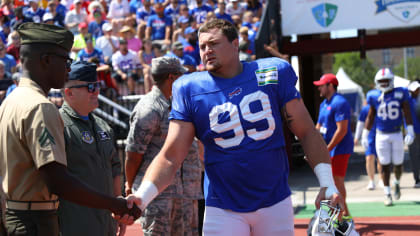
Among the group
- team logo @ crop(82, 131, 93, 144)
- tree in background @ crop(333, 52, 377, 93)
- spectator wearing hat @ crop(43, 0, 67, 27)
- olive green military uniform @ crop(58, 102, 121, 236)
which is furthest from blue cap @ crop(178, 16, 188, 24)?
tree in background @ crop(333, 52, 377, 93)

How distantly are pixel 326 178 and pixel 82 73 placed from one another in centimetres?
216

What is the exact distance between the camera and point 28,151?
337 cm

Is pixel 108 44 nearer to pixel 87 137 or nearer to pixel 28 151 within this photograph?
pixel 87 137

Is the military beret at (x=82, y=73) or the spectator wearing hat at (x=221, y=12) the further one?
the spectator wearing hat at (x=221, y=12)

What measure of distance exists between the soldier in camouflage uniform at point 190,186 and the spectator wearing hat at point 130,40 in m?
10.3

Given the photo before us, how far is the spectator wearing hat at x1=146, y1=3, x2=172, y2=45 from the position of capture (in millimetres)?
16281

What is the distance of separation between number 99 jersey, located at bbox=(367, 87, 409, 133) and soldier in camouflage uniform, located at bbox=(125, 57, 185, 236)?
21.9ft

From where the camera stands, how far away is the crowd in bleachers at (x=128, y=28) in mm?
14523

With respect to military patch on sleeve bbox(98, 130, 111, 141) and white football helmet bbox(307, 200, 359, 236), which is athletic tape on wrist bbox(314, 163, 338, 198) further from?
military patch on sleeve bbox(98, 130, 111, 141)

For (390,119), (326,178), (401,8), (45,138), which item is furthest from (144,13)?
(45,138)

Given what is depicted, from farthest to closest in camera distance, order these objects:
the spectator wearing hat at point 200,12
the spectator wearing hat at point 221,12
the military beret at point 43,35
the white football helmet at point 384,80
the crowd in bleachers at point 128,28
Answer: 1. the spectator wearing hat at point 200,12
2. the spectator wearing hat at point 221,12
3. the crowd in bleachers at point 128,28
4. the white football helmet at point 384,80
5. the military beret at point 43,35

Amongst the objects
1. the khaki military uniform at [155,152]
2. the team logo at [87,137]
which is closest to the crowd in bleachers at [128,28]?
the khaki military uniform at [155,152]

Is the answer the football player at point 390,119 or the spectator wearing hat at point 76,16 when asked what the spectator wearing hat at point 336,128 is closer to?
the football player at point 390,119

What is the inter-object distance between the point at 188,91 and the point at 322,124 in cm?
580
